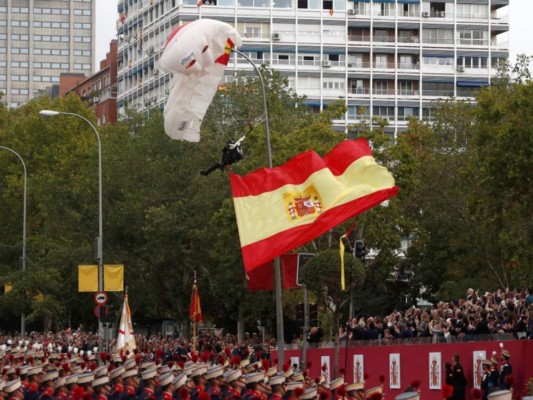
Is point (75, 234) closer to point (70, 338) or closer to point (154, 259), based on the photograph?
point (154, 259)

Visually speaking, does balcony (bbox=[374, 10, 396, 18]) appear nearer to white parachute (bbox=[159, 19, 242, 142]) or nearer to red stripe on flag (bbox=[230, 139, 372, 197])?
white parachute (bbox=[159, 19, 242, 142])

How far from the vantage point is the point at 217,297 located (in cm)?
6025

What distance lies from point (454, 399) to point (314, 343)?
833cm

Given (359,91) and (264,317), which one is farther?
(359,91)

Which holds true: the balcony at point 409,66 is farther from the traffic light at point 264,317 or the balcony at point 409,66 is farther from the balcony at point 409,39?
the traffic light at point 264,317

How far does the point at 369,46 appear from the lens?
11706 centimetres

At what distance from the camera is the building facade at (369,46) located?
11544 cm

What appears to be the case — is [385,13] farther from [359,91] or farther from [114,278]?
[114,278]

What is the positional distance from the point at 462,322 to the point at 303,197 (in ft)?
18.4

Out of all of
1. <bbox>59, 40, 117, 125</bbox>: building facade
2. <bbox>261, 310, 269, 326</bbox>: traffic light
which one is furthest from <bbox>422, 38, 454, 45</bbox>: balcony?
<bbox>261, 310, 269, 326</bbox>: traffic light

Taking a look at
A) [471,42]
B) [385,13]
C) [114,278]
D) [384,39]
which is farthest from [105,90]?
[114,278]

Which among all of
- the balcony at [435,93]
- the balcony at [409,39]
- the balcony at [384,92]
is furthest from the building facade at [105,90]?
the balcony at [435,93]

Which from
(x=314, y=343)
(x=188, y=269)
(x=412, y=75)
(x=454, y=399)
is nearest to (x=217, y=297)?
(x=188, y=269)

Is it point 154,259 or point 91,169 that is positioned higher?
point 91,169
